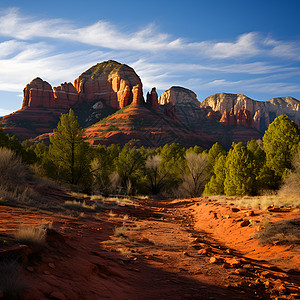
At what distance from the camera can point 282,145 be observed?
74.0 feet

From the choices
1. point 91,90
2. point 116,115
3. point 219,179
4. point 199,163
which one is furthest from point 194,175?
point 91,90

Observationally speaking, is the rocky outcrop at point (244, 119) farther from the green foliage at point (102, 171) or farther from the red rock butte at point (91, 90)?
the green foliage at point (102, 171)

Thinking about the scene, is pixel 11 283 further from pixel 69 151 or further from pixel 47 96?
pixel 47 96

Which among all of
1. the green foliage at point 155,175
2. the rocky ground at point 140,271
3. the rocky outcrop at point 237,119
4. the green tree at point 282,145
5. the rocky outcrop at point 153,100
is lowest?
Result: the green foliage at point 155,175

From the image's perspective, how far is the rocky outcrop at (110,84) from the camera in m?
131

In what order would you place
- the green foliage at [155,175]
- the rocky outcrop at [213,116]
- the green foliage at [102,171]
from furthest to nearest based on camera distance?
the rocky outcrop at [213,116]
the green foliage at [155,175]
the green foliage at [102,171]

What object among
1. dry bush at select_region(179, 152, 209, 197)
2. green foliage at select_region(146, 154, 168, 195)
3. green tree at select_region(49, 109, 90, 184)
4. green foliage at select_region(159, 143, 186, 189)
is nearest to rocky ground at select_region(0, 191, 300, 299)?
green tree at select_region(49, 109, 90, 184)

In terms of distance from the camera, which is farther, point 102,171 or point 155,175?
point 155,175

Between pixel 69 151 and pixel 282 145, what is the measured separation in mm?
23493

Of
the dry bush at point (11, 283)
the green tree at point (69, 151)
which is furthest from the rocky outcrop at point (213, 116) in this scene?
the dry bush at point (11, 283)

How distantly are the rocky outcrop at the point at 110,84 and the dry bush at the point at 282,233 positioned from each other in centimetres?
11968

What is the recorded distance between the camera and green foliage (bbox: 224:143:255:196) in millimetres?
22625

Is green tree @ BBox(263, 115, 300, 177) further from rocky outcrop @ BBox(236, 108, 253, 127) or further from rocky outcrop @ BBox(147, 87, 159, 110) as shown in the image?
rocky outcrop @ BBox(236, 108, 253, 127)

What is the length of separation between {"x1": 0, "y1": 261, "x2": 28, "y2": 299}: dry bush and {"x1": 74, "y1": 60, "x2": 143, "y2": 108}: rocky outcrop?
407ft
